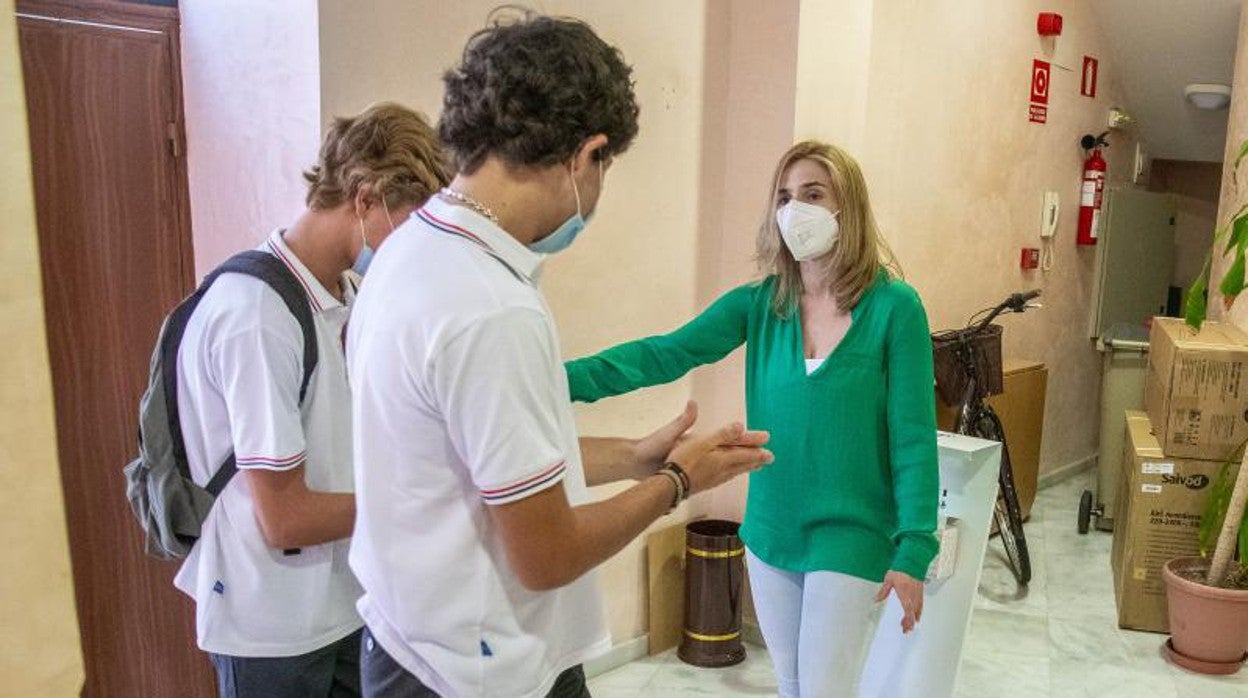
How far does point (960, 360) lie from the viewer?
3.71 meters

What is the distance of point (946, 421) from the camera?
3.82 metres

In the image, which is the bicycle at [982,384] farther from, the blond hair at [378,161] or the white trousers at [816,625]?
the blond hair at [378,161]

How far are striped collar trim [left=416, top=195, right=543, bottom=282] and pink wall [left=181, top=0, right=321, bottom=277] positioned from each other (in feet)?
3.81

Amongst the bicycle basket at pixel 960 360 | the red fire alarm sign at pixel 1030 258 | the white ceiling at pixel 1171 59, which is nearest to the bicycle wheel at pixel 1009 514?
the bicycle basket at pixel 960 360

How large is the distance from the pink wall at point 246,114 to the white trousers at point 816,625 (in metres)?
1.30

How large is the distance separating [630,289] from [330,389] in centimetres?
160

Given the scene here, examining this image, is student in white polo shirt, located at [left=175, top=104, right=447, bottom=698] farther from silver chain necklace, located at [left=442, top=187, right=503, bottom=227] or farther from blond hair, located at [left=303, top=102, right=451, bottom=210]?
silver chain necklace, located at [left=442, top=187, right=503, bottom=227]

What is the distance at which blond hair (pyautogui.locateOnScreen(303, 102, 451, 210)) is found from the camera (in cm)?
139

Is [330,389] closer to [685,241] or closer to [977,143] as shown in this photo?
[685,241]

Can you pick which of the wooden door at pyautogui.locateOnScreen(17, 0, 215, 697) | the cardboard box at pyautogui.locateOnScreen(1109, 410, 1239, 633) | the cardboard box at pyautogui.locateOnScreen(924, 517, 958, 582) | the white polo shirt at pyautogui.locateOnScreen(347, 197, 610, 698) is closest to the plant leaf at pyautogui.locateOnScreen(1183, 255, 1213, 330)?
the cardboard box at pyautogui.locateOnScreen(1109, 410, 1239, 633)

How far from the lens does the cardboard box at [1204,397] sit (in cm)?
320

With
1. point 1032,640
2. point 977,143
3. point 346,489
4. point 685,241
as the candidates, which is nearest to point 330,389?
point 346,489

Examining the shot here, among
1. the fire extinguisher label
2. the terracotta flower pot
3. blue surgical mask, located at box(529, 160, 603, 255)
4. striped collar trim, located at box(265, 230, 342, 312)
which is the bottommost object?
the terracotta flower pot

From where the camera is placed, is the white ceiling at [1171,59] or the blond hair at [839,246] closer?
the blond hair at [839,246]
